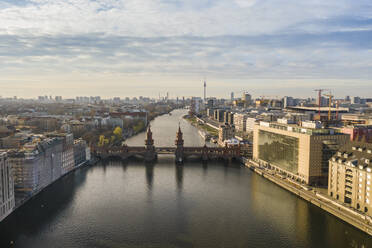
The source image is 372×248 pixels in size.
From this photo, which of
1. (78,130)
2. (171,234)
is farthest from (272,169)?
(78,130)

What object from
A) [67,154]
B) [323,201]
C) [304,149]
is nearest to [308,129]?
[304,149]

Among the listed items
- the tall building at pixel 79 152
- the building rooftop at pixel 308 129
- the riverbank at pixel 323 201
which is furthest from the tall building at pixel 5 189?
the building rooftop at pixel 308 129

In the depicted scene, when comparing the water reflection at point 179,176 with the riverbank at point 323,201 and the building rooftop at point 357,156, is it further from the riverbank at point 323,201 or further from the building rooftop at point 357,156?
the building rooftop at point 357,156

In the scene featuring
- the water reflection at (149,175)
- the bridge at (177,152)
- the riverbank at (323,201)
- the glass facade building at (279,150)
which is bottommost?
the water reflection at (149,175)

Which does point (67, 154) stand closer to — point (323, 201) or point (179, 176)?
point (179, 176)

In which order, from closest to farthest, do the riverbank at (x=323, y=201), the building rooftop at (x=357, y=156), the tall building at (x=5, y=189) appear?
the riverbank at (x=323, y=201)
the tall building at (x=5, y=189)
the building rooftop at (x=357, y=156)

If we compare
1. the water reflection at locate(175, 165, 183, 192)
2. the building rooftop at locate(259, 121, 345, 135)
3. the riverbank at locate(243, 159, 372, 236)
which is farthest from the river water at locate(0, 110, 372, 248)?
the building rooftop at locate(259, 121, 345, 135)

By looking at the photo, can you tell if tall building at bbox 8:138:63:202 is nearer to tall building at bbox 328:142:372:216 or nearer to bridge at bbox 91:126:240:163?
bridge at bbox 91:126:240:163

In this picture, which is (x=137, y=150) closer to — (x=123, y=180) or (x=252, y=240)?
(x=123, y=180)
